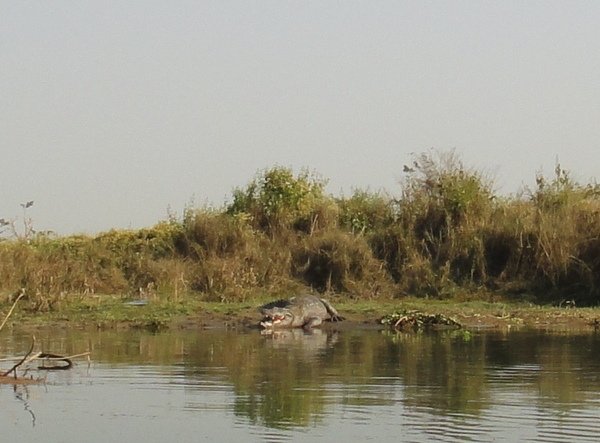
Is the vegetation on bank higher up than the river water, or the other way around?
the vegetation on bank

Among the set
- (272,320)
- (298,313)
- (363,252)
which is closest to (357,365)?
(272,320)

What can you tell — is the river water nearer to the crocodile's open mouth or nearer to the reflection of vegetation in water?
the reflection of vegetation in water

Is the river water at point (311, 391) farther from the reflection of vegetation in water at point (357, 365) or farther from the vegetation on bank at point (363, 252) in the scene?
the vegetation on bank at point (363, 252)

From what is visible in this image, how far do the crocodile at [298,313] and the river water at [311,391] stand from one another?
2.38 m

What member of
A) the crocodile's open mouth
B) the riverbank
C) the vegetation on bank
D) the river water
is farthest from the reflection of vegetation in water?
the vegetation on bank

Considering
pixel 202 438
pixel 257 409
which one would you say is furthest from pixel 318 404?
pixel 202 438

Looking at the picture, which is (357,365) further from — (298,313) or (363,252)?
(363,252)

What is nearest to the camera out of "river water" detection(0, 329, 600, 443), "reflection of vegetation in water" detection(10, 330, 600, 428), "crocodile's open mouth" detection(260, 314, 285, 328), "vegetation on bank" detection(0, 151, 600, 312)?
"river water" detection(0, 329, 600, 443)

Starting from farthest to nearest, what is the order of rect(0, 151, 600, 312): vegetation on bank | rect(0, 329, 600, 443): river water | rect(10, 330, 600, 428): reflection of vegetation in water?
rect(0, 151, 600, 312): vegetation on bank, rect(10, 330, 600, 428): reflection of vegetation in water, rect(0, 329, 600, 443): river water

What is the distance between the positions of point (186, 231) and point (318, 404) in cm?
1721

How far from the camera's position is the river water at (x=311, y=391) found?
1071 centimetres

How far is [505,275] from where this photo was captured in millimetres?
26469

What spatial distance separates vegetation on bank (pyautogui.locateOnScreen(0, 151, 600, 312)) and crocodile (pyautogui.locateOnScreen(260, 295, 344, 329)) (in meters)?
2.90

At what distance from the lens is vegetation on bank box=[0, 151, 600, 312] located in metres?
25.5
